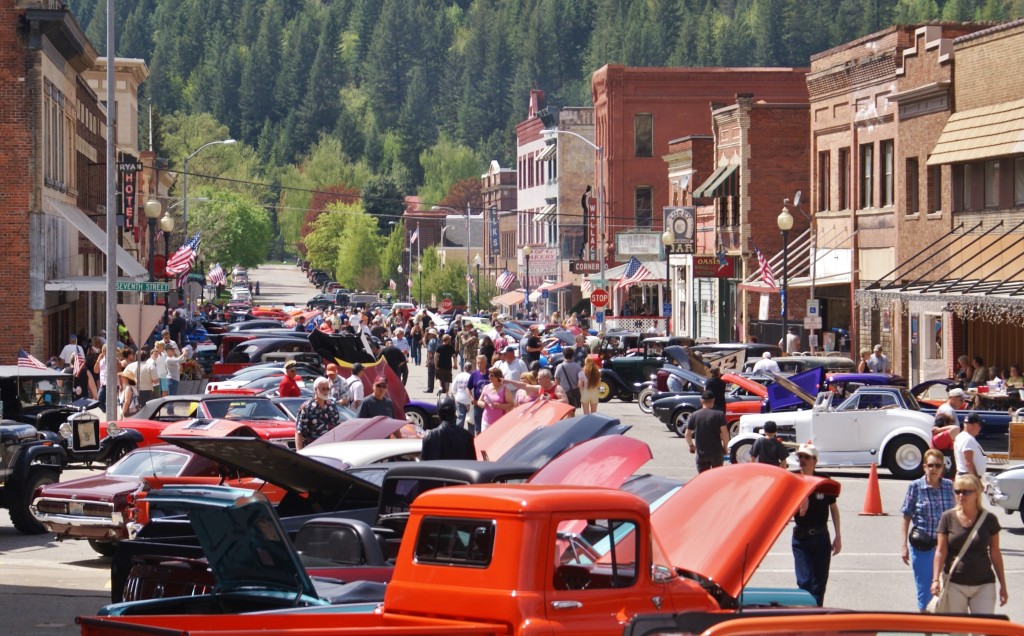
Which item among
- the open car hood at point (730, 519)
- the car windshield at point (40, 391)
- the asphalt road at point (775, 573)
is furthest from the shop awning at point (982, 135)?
the open car hood at point (730, 519)

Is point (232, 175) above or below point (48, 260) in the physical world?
above

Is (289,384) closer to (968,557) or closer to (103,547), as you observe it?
(103,547)

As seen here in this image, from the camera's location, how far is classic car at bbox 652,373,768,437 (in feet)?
92.8

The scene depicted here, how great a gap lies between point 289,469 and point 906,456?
1405cm

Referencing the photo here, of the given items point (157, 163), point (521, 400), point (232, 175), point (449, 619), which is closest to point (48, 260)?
point (521, 400)

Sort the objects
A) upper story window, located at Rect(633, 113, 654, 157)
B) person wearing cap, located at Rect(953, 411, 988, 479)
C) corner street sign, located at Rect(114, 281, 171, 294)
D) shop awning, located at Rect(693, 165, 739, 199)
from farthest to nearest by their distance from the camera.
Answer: upper story window, located at Rect(633, 113, 654, 157) < shop awning, located at Rect(693, 165, 739, 199) < corner street sign, located at Rect(114, 281, 171, 294) < person wearing cap, located at Rect(953, 411, 988, 479)

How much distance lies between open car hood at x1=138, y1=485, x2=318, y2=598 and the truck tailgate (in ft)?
2.05

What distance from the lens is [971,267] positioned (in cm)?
3541

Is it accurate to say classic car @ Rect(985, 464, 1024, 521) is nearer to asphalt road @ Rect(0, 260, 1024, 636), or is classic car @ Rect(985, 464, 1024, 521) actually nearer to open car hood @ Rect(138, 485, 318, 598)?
asphalt road @ Rect(0, 260, 1024, 636)

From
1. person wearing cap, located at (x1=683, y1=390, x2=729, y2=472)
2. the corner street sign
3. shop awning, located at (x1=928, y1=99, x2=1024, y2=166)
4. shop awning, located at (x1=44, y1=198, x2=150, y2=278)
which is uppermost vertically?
shop awning, located at (x1=928, y1=99, x2=1024, y2=166)

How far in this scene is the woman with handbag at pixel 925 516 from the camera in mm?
12008

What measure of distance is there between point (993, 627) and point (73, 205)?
43.7 meters

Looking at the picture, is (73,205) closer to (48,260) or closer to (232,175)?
(48,260)

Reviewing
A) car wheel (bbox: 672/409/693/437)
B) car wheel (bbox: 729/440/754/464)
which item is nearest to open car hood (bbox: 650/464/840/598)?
car wheel (bbox: 729/440/754/464)
